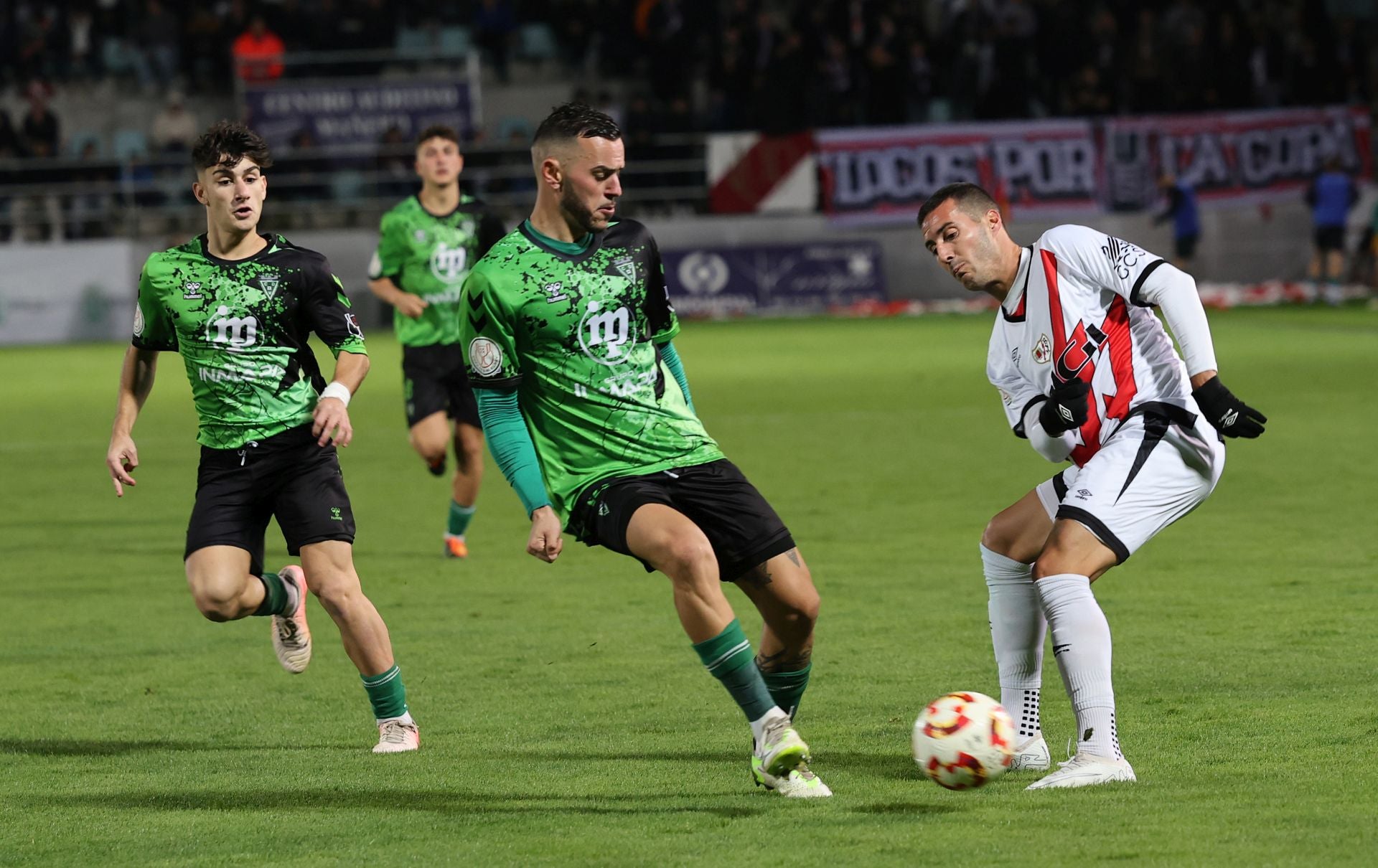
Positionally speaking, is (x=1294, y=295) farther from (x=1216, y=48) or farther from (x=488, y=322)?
(x=488, y=322)

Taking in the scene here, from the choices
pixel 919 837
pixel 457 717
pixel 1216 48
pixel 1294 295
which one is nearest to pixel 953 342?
pixel 1294 295

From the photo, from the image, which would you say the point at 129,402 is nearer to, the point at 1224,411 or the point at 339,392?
the point at 339,392

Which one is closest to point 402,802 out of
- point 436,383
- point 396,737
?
point 396,737

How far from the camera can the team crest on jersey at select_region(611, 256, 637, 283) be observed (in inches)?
217

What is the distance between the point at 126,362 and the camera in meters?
6.48

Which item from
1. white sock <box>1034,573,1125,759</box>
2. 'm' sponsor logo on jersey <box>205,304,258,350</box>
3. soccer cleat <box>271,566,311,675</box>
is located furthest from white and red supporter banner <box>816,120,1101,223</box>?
white sock <box>1034,573,1125,759</box>

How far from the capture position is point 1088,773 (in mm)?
5148

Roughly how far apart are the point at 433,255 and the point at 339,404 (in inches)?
194

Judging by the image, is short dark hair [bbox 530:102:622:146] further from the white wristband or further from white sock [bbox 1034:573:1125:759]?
white sock [bbox 1034:573:1125:759]

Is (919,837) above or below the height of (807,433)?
above

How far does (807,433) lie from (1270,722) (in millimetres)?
9522

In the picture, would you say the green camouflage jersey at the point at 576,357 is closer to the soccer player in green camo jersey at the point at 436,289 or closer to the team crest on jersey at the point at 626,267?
the team crest on jersey at the point at 626,267

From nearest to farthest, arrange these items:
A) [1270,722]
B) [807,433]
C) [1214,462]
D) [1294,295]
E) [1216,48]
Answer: [1214,462] < [1270,722] < [807,433] < [1294,295] < [1216,48]

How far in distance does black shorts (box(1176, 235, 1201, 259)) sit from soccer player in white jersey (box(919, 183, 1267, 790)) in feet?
81.2
